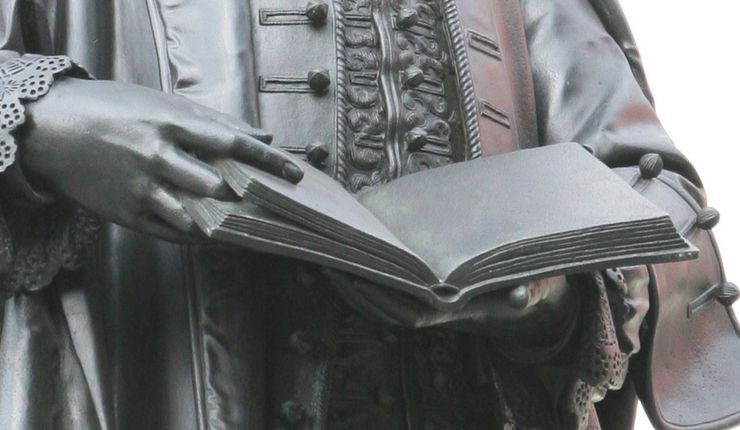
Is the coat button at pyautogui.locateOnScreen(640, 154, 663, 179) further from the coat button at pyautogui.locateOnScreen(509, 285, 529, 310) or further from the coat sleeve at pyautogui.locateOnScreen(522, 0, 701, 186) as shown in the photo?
the coat button at pyautogui.locateOnScreen(509, 285, 529, 310)

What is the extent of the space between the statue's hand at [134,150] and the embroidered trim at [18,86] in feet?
0.06

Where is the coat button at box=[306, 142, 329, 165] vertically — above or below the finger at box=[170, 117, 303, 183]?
below

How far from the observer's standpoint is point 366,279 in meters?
3.50

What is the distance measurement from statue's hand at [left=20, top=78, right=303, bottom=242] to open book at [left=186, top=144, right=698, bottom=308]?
0.03 m

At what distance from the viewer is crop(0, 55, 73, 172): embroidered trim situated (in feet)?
11.5

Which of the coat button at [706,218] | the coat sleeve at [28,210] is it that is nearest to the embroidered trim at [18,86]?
the coat sleeve at [28,210]

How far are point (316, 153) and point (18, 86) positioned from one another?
1.65 feet

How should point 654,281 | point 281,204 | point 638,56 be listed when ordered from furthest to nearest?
1. point 638,56
2. point 654,281
3. point 281,204

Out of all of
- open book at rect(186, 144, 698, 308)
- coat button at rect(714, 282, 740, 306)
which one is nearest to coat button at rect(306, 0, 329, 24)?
open book at rect(186, 144, 698, 308)

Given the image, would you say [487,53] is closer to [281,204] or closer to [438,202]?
[438,202]

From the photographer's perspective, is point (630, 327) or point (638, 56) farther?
point (638, 56)

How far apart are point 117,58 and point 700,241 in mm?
1056

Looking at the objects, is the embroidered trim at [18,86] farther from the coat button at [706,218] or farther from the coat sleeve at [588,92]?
the coat button at [706,218]

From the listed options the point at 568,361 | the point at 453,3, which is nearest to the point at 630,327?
the point at 568,361
